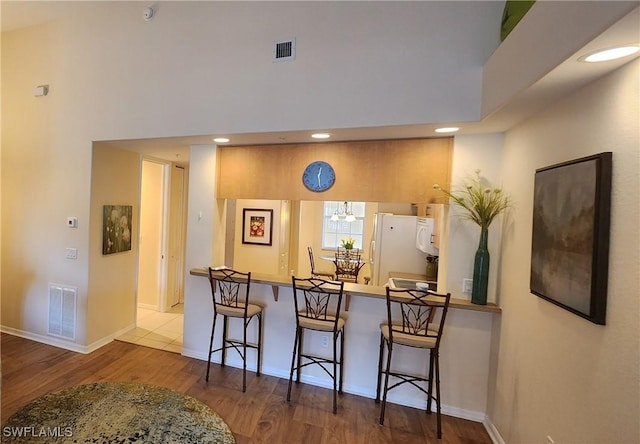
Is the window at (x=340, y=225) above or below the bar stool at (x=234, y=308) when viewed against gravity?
above

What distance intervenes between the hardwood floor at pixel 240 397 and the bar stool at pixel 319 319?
189mm

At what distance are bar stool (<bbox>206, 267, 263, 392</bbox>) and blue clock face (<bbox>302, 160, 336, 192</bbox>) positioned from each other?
1.10m

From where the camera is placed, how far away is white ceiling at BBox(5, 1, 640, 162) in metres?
1.18

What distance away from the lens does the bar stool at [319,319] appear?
261cm

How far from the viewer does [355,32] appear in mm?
2488

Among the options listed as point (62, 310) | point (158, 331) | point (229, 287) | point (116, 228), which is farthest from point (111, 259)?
point (229, 287)

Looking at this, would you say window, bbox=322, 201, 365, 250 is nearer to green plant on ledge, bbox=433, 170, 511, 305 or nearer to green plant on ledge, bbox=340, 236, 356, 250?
green plant on ledge, bbox=340, 236, 356, 250

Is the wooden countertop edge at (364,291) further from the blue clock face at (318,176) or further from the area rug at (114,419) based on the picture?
the area rug at (114,419)

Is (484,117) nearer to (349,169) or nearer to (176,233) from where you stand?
(349,169)

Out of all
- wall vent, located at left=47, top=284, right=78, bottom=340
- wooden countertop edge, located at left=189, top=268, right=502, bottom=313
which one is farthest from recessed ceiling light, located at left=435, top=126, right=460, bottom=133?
wall vent, located at left=47, top=284, right=78, bottom=340

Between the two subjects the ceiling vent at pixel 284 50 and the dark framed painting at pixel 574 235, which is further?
the ceiling vent at pixel 284 50

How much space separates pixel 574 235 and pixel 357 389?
2.29m

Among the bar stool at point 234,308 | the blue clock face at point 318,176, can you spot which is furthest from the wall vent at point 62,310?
the blue clock face at point 318,176

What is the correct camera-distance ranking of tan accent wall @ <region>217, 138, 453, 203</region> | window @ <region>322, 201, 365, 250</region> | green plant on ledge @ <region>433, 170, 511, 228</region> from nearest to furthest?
1. green plant on ledge @ <region>433, 170, 511, 228</region>
2. tan accent wall @ <region>217, 138, 453, 203</region>
3. window @ <region>322, 201, 365, 250</region>
